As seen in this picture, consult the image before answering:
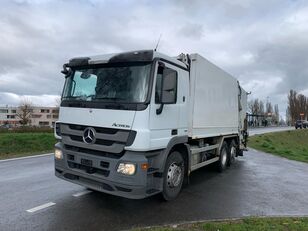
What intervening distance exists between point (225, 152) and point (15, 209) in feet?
22.7

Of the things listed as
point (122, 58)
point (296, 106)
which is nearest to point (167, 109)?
point (122, 58)

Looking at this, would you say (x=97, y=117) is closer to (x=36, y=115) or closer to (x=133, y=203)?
(x=133, y=203)

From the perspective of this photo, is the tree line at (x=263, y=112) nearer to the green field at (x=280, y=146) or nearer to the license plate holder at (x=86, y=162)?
the green field at (x=280, y=146)

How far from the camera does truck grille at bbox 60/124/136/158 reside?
5113 mm

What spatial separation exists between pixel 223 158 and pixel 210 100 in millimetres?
2698

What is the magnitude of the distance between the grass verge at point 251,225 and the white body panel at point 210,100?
2.45m

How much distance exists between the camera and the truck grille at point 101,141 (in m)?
5.11

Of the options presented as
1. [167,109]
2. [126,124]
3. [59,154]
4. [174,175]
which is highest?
[167,109]

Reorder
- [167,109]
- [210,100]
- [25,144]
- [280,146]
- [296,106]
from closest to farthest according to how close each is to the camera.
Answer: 1. [167,109]
2. [210,100]
3. [25,144]
4. [280,146]
5. [296,106]

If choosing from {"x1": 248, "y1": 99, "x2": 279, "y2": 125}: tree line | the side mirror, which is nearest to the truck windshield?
the side mirror

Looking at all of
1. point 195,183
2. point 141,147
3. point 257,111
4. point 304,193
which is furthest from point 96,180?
point 257,111

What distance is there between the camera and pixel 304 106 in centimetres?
10038

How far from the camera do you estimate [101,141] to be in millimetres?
5328

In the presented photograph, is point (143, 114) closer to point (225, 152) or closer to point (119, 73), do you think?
point (119, 73)
